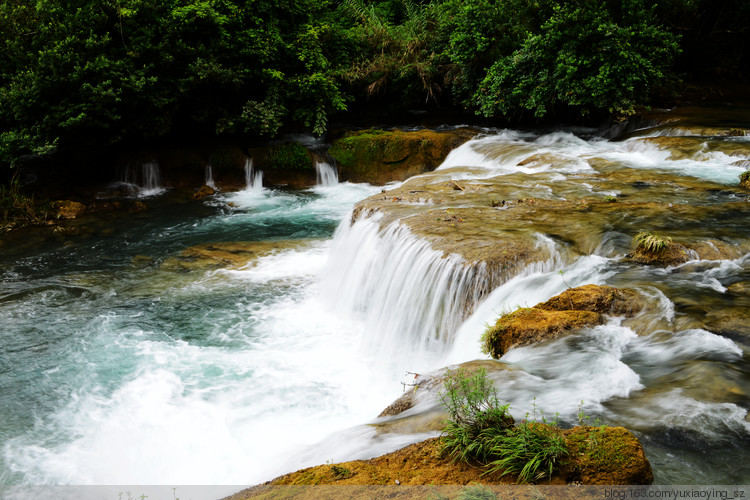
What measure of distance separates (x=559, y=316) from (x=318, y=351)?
11.8 feet

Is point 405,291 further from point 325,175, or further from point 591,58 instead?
point 325,175

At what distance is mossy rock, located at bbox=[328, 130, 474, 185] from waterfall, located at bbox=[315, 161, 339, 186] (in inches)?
9.6

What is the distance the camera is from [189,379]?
264 inches

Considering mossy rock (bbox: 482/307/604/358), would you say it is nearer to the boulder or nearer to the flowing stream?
the flowing stream

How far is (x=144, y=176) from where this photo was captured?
1648 cm

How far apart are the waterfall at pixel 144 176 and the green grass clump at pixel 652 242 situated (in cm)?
1419

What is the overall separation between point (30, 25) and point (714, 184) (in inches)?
677

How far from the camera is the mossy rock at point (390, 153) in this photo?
15836mm

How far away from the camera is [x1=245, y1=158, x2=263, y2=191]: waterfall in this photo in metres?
17.0

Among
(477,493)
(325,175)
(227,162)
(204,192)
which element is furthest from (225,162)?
(477,493)

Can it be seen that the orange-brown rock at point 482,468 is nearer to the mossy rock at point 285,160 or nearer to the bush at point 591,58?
the bush at point 591,58

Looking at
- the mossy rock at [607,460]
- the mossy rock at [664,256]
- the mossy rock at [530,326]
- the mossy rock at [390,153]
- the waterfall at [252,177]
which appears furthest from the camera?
the waterfall at [252,177]

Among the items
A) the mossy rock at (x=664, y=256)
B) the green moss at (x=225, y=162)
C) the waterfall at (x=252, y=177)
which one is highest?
the green moss at (x=225, y=162)

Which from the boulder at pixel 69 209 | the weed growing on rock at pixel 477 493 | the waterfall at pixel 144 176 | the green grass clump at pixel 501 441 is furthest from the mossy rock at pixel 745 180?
the boulder at pixel 69 209
